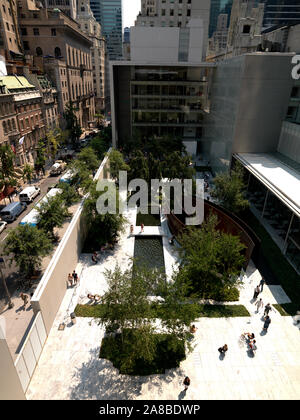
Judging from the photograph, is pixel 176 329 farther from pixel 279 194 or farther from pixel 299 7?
pixel 299 7

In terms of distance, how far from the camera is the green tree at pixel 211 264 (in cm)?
1961

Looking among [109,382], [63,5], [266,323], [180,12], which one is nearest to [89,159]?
[109,382]

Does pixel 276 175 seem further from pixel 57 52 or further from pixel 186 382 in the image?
pixel 57 52

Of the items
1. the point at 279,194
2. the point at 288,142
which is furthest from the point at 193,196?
the point at 288,142

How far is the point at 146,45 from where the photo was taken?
161ft

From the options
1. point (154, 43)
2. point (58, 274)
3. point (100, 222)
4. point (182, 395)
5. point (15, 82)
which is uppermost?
point (154, 43)

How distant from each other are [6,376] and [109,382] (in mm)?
7192

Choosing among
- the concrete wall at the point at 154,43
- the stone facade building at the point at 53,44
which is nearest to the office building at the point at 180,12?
the stone facade building at the point at 53,44

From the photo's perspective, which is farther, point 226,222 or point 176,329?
point 226,222

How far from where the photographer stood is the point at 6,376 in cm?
931

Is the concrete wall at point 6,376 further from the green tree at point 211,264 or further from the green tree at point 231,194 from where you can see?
the green tree at point 231,194

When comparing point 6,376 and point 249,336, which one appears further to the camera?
point 249,336
